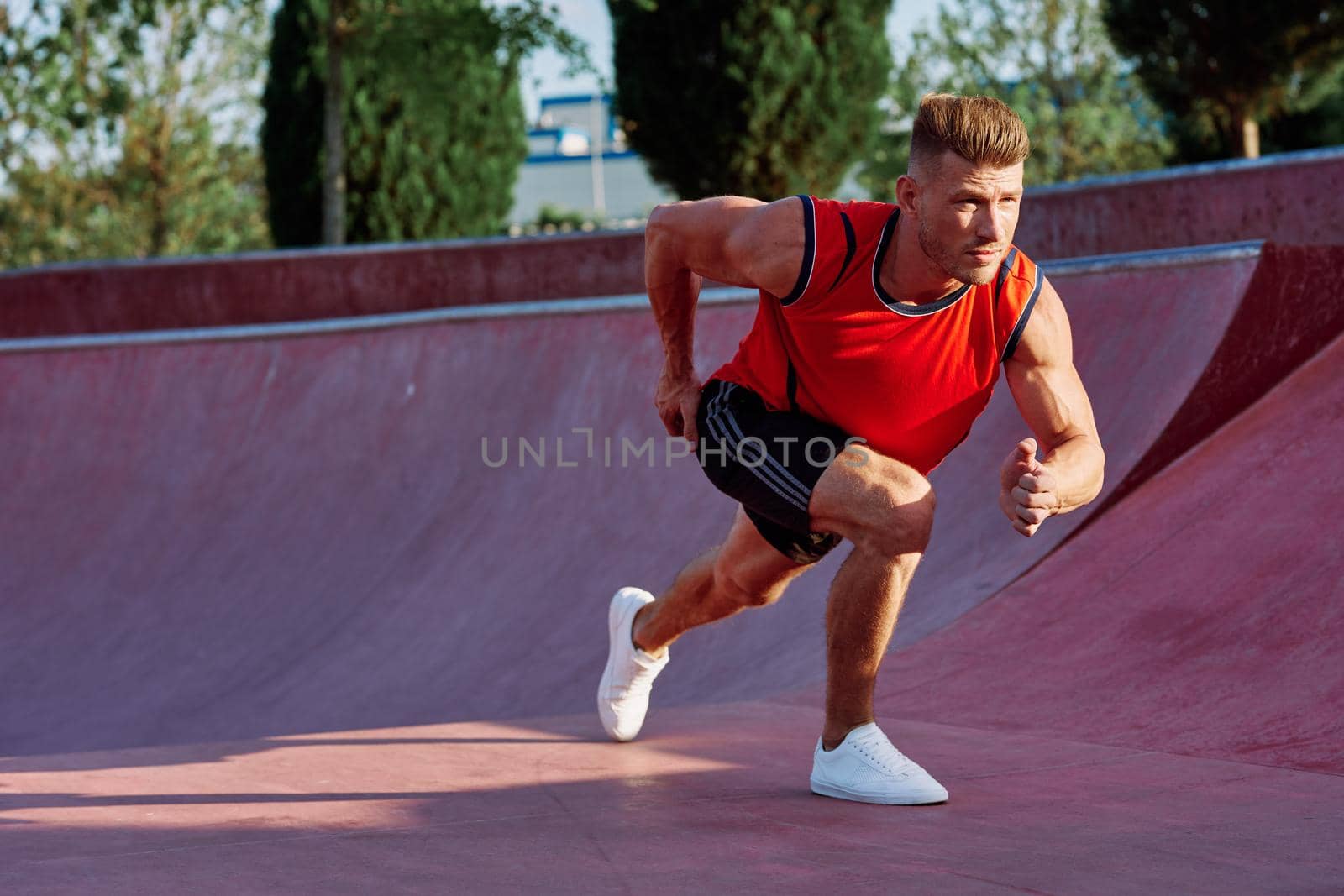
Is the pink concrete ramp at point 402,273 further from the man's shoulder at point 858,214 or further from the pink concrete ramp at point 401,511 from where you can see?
the man's shoulder at point 858,214

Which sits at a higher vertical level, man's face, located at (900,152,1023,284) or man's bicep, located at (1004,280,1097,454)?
man's face, located at (900,152,1023,284)

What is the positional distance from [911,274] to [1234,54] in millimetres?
16324

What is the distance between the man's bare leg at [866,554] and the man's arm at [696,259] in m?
0.55

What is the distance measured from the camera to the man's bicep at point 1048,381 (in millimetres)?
3662

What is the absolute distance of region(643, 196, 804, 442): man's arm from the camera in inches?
150

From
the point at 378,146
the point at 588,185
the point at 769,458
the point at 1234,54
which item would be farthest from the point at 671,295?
the point at 588,185

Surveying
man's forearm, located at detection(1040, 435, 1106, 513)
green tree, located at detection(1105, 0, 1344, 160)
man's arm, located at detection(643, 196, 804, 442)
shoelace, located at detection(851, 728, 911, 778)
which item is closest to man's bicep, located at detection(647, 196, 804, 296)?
man's arm, located at detection(643, 196, 804, 442)

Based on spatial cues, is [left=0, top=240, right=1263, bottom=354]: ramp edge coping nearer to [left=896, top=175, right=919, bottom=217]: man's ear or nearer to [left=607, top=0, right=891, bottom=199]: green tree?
[left=896, top=175, right=919, bottom=217]: man's ear

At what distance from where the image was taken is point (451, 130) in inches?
886

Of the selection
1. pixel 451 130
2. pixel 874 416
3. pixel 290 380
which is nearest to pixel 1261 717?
pixel 874 416

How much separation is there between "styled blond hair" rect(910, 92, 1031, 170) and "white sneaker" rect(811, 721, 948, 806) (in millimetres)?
1482

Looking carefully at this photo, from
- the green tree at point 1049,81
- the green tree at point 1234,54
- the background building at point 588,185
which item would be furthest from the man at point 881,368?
the background building at point 588,185

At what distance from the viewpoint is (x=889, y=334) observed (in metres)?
3.74

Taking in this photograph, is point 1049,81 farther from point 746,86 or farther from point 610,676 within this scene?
point 610,676
